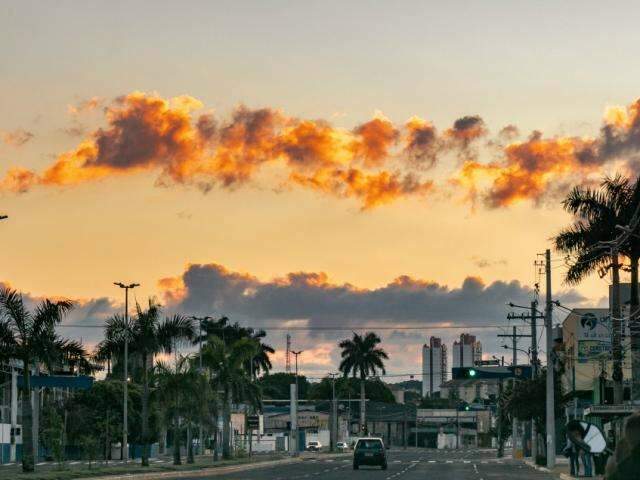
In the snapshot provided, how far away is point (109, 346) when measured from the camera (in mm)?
71875

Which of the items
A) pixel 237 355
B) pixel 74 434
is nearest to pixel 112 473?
pixel 237 355

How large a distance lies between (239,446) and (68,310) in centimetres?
5853

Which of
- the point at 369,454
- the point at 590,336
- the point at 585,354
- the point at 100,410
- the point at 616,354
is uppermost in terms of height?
the point at 590,336

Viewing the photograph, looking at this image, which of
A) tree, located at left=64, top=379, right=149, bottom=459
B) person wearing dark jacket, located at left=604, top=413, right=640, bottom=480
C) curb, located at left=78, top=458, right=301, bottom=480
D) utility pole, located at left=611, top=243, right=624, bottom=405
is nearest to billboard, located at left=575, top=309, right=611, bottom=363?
curb, located at left=78, top=458, right=301, bottom=480

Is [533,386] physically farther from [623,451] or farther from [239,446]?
[623,451]

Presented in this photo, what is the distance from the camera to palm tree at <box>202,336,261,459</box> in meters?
90.9

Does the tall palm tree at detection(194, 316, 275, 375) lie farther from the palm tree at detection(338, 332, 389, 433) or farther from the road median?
the road median

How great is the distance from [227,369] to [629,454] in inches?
2714

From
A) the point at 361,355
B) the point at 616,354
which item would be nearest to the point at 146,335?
the point at 616,354

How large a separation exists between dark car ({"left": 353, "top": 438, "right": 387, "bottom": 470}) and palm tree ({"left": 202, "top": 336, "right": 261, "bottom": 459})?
18.7 m

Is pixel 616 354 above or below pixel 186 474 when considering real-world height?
above

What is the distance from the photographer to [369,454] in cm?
7331

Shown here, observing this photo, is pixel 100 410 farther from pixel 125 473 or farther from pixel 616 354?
pixel 616 354

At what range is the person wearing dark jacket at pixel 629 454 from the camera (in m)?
23.6
